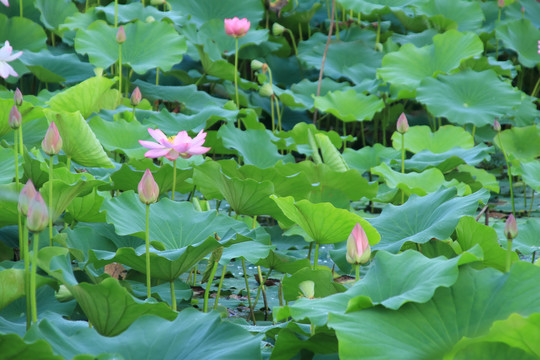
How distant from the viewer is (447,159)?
2.02m

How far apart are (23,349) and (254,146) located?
136 centimetres

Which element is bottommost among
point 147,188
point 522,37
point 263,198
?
point 522,37

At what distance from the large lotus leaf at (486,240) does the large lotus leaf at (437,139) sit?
105 centimetres

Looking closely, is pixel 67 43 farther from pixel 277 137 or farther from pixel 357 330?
pixel 357 330

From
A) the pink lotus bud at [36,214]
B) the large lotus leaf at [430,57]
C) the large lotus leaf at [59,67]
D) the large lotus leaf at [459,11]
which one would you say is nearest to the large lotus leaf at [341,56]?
the large lotus leaf at [430,57]

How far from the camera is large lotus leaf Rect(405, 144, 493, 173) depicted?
204 centimetres

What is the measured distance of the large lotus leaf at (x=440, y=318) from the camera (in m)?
0.86

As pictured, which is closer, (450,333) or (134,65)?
(450,333)

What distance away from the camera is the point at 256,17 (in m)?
3.46

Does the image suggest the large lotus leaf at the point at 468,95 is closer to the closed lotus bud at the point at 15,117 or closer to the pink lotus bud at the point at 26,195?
the closed lotus bud at the point at 15,117

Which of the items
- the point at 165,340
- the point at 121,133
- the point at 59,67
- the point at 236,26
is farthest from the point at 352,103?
the point at 165,340

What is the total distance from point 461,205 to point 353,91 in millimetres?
1536

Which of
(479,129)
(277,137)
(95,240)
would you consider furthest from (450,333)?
(479,129)

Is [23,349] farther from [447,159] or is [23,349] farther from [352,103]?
[352,103]
